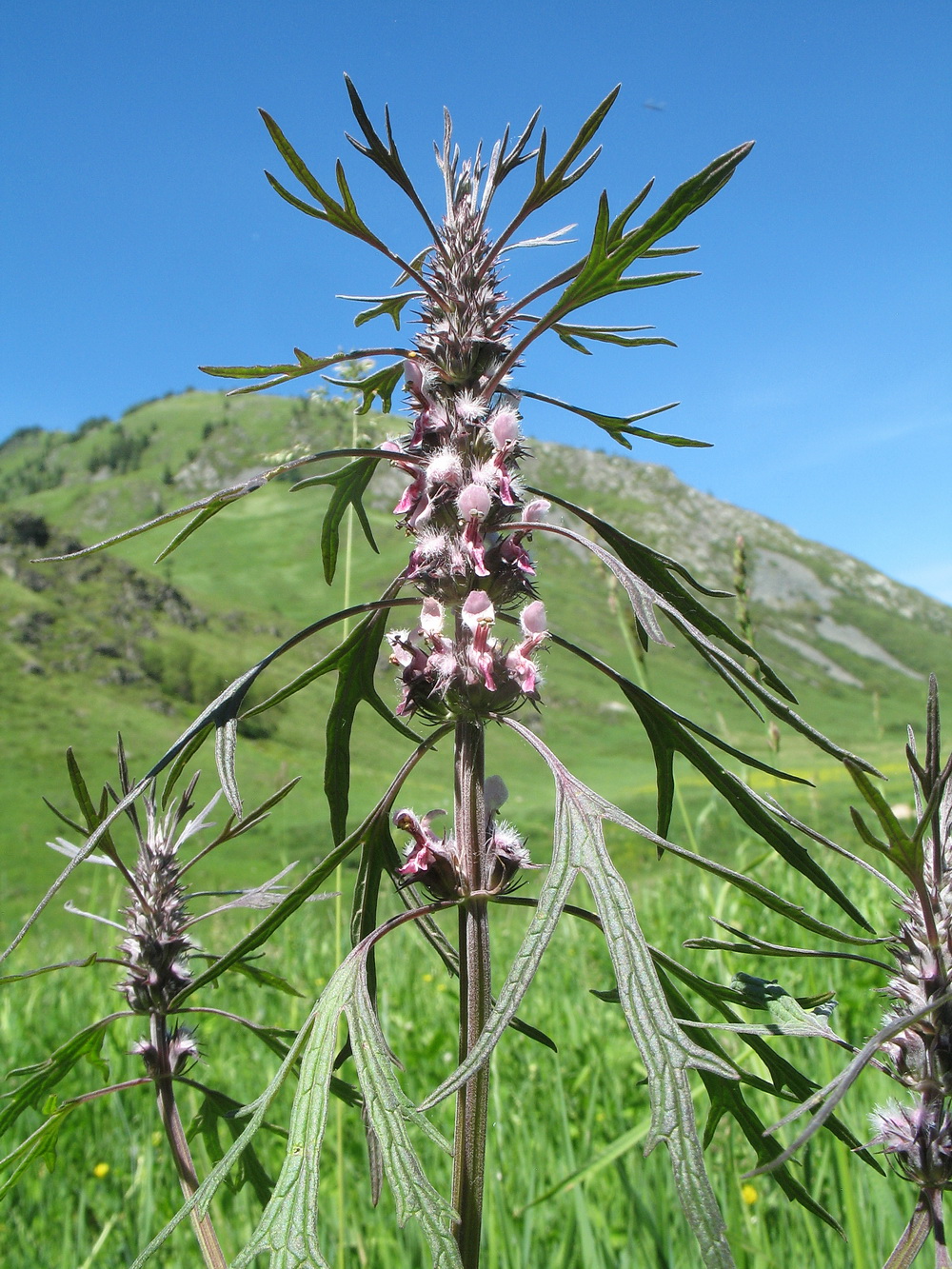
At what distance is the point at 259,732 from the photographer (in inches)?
1298

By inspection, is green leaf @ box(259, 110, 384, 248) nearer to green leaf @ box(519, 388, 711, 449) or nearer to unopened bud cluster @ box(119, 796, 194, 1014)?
green leaf @ box(519, 388, 711, 449)

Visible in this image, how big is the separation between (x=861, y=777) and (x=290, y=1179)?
0.66 meters

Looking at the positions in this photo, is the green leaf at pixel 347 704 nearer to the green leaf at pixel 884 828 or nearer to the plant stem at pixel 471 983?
the plant stem at pixel 471 983

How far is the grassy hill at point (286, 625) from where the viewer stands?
20.4 metres

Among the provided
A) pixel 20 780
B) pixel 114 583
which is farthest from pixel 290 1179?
pixel 114 583

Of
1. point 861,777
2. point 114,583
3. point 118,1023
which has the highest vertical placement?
point 114,583

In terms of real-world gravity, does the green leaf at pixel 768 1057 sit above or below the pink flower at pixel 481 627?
below

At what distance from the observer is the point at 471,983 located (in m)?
0.96

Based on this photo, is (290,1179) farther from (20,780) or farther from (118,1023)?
(20,780)

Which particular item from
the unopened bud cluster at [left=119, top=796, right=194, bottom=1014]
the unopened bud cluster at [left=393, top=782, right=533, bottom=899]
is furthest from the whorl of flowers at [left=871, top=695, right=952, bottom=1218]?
the unopened bud cluster at [left=119, top=796, right=194, bottom=1014]

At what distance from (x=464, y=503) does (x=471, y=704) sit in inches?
9.6

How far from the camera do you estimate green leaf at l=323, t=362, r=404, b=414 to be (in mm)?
1193

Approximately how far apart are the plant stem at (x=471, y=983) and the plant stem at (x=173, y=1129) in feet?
1.45

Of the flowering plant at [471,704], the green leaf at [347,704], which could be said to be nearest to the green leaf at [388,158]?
the flowering plant at [471,704]
